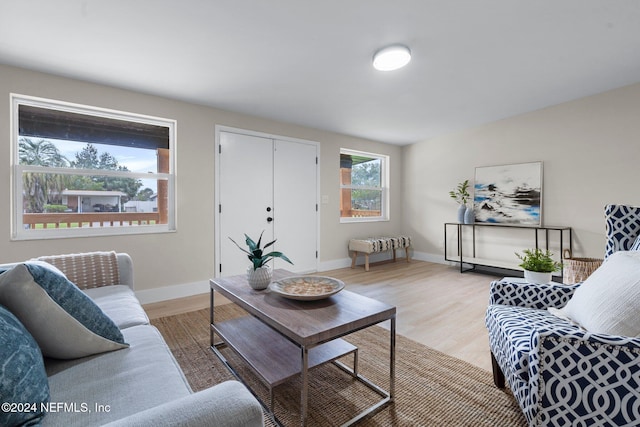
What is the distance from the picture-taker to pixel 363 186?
5160mm

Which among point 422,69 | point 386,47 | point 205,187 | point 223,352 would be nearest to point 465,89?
point 422,69

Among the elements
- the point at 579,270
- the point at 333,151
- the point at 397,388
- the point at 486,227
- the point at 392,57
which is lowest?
the point at 397,388

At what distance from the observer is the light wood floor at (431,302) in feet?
7.27

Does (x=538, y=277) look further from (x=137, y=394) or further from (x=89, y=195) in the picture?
(x=89, y=195)

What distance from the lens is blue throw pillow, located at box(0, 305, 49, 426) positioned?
0.69 metres

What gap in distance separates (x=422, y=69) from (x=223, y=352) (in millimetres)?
2924

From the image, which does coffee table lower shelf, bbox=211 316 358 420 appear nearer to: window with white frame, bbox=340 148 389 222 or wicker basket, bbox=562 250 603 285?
wicker basket, bbox=562 250 603 285

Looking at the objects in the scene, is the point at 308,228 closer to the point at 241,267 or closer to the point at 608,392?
the point at 241,267

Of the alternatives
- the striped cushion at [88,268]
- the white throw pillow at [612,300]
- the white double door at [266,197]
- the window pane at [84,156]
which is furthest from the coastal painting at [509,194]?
the striped cushion at [88,268]

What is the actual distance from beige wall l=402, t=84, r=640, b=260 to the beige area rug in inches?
118

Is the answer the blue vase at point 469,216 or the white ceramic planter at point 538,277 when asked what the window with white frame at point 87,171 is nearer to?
the white ceramic planter at point 538,277

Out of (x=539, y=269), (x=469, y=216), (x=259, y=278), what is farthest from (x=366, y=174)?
(x=259, y=278)

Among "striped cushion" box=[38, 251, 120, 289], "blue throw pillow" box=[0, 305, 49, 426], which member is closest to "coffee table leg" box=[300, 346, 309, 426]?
"blue throw pillow" box=[0, 305, 49, 426]

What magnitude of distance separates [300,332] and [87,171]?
9.19 feet
